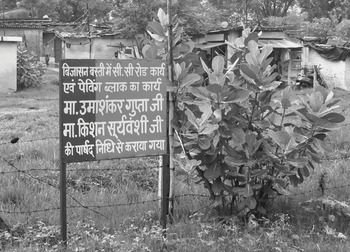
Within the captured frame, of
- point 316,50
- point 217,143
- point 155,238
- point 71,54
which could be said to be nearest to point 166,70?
point 217,143

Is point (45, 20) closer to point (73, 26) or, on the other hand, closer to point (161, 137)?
point (73, 26)

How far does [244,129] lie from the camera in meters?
5.23

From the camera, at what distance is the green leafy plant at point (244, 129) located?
194 inches

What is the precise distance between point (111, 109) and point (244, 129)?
53.4 inches

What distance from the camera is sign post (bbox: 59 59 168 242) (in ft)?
14.5

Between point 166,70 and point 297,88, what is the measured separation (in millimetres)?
21197

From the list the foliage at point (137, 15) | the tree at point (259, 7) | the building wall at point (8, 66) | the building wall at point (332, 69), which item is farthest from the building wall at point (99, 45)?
the tree at point (259, 7)

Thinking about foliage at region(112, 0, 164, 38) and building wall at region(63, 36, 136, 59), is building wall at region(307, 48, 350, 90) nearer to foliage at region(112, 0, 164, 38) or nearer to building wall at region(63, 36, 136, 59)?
foliage at region(112, 0, 164, 38)

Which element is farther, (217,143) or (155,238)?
(217,143)

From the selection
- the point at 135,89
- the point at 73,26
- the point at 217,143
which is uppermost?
the point at 73,26

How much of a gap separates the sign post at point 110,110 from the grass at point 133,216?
57 centimetres

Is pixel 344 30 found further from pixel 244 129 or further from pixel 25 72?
pixel 244 129

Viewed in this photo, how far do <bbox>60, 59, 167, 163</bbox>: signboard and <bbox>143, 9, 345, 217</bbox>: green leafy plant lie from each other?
33 centimetres

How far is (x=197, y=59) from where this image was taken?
220 inches
